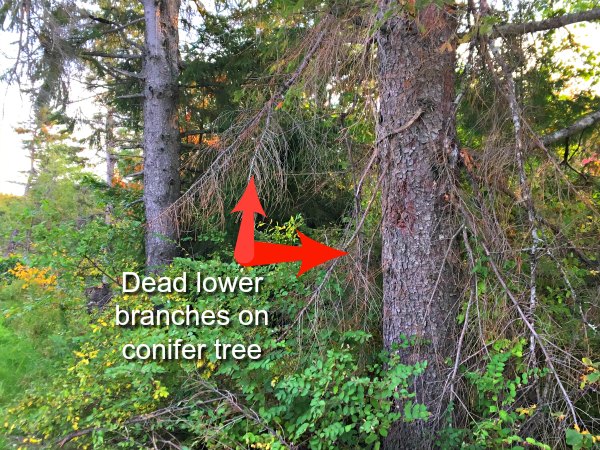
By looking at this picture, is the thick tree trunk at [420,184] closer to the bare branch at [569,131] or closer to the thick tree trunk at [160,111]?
the bare branch at [569,131]

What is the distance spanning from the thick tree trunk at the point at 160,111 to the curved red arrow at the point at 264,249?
62.7 inches

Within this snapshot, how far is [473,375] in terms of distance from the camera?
2838 mm

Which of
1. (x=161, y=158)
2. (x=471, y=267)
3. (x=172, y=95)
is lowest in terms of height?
(x=471, y=267)

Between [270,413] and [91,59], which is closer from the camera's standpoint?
[270,413]

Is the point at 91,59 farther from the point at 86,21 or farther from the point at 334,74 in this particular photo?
the point at 334,74

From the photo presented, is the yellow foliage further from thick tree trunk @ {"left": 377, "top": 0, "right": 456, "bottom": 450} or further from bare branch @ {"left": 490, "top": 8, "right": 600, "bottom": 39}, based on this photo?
bare branch @ {"left": 490, "top": 8, "right": 600, "bottom": 39}

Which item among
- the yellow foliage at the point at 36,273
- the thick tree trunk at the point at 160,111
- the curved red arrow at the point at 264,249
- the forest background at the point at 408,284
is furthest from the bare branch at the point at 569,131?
the yellow foliage at the point at 36,273

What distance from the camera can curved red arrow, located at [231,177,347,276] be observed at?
A: 13.5 ft

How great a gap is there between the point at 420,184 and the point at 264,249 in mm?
2199

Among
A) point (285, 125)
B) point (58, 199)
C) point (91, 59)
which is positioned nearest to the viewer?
point (285, 125)

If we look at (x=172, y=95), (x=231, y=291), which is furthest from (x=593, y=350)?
(x=172, y=95)

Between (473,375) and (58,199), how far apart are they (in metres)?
16.8

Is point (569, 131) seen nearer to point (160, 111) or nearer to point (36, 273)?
point (160, 111)

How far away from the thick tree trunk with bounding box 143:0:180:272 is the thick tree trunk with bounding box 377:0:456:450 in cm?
407
